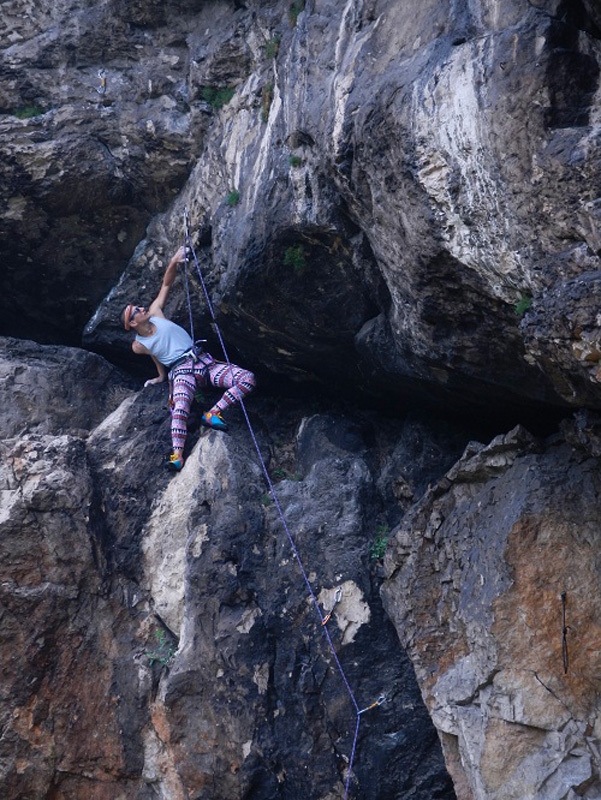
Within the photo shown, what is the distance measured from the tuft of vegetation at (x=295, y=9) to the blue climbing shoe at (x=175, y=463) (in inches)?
196

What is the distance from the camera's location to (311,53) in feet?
28.9

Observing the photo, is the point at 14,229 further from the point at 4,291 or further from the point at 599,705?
the point at 599,705

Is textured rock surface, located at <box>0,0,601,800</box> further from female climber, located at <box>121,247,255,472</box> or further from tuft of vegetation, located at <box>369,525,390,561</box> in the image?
female climber, located at <box>121,247,255,472</box>

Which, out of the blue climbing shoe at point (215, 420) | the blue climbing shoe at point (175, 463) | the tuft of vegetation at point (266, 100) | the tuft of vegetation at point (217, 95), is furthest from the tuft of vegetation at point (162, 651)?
the tuft of vegetation at point (217, 95)

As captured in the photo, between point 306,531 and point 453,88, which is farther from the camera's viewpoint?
point 306,531

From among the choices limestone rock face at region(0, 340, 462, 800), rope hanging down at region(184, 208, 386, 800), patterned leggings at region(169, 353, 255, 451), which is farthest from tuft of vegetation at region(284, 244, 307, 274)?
limestone rock face at region(0, 340, 462, 800)

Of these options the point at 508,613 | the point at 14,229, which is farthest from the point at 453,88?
the point at 14,229

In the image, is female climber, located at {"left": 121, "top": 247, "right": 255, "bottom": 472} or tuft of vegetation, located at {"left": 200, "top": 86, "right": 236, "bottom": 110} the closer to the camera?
female climber, located at {"left": 121, "top": 247, "right": 255, "bottom": 472}

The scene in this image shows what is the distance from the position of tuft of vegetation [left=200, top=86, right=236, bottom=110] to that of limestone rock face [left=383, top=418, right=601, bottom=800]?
17.6 feet

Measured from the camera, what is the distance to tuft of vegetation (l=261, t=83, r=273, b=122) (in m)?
9.70

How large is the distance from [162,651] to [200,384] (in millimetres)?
3258

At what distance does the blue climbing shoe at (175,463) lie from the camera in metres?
10.1

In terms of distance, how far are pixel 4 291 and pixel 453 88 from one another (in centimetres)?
796

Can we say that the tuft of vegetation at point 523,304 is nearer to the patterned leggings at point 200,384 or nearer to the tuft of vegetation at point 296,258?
the tuft of vegetation at point 296,258
